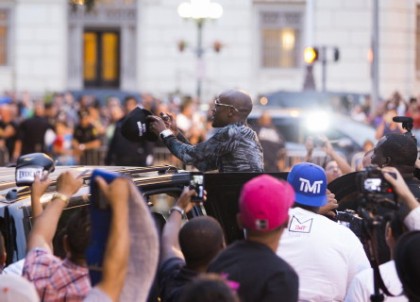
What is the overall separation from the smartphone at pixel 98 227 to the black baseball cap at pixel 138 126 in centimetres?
363

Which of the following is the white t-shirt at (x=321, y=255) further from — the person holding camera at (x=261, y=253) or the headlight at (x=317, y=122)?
the headlight at (x=317, y=122)

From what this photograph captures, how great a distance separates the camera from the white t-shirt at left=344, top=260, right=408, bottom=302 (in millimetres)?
5738

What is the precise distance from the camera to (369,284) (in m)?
5.81

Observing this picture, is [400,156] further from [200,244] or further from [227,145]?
[200,244]

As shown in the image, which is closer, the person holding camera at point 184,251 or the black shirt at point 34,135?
the person holding camera at point 184,251

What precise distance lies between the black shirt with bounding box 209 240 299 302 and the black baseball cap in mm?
3488

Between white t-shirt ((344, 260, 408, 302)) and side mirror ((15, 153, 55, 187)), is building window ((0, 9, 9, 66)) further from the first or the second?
white t-shirt ((344, 260, 408, 302))

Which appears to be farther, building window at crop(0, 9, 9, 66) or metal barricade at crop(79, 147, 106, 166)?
building window at crop(0, 9, 9, 66)

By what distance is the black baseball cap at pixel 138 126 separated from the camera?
859 centimetres

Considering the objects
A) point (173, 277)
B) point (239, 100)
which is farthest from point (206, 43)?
point (173, 277)

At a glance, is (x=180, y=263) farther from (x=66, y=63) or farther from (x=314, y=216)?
(x=66, y=63)

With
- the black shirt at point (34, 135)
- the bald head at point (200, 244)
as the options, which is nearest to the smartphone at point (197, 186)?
the bald head at point (200, 244)

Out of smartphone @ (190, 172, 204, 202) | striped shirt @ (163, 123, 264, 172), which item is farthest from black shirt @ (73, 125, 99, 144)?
smartphone @ (190, 172, 204, 202)

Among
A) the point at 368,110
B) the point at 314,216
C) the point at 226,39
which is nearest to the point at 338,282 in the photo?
the point at 314,216
